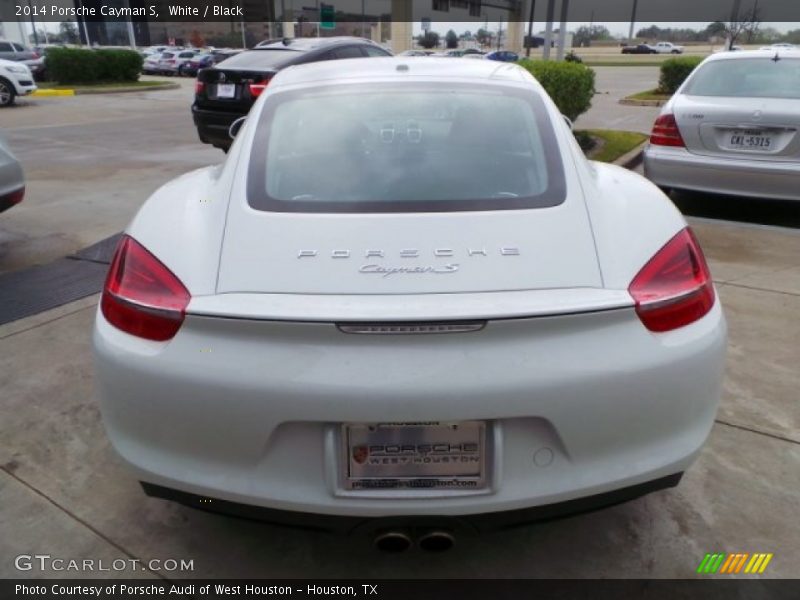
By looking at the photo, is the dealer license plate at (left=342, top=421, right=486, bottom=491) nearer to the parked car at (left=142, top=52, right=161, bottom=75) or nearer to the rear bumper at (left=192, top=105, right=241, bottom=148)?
the rear bumper at (left=192, top=105, right=241, bottom=148)

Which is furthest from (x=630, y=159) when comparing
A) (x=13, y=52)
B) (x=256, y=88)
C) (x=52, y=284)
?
(x=13, y=52)

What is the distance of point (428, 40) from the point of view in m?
88.2

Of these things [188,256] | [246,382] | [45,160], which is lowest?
[45,160]

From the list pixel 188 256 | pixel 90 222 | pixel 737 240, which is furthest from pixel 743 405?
pixel 90 222

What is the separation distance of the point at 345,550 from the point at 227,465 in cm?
67

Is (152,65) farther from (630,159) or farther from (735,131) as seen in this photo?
(735,131)

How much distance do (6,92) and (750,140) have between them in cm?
1832

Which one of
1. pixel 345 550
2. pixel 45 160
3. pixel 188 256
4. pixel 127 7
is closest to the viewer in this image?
pixel 188 256

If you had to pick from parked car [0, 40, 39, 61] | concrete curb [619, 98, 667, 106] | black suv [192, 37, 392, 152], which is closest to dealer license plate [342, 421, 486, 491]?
black suv [192, 37, 392, 152]

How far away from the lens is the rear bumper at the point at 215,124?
28.3ft

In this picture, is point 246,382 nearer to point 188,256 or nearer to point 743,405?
point 188,256

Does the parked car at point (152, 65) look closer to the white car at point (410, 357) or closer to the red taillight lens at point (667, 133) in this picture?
the red taillight lens at point (667, 133)

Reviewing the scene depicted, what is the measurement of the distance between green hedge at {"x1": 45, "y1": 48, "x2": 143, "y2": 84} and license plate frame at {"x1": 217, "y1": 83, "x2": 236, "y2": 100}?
19263 mm

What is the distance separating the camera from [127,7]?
53562mm
